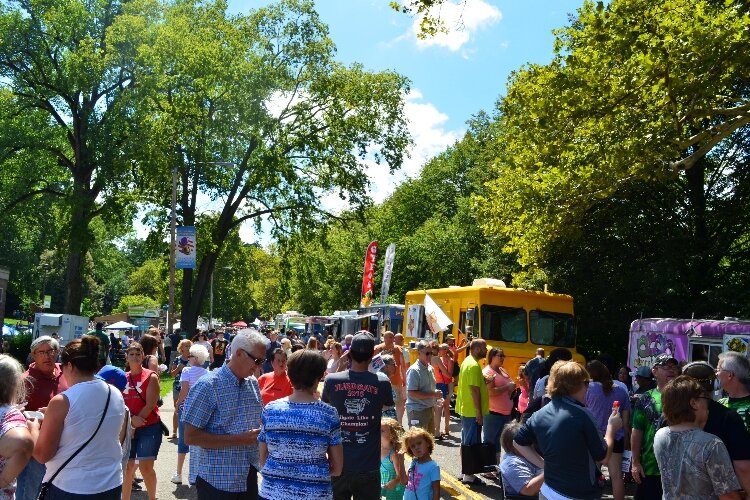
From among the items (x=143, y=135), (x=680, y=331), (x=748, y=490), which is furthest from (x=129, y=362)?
(x=143, y=135)

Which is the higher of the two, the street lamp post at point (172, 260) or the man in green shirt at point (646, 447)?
the street lamp post at point (172, 260)

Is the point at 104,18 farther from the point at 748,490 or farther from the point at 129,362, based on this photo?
the point at 748,490

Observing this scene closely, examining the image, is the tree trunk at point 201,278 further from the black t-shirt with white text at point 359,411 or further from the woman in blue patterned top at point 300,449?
the woman in blue patterned top at point 300,449

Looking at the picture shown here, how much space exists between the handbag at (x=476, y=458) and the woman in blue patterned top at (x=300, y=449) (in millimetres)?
6170

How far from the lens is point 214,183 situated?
39094 mm

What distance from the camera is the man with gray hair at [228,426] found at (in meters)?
5.41

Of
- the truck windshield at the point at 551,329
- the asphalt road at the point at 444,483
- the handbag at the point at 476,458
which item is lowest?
the asphalt road at the point at 444,483

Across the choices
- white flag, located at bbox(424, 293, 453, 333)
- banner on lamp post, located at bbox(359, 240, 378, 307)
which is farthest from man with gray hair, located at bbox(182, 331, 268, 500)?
banner on lamp post, located at bbox(359, 240, 378, 307)

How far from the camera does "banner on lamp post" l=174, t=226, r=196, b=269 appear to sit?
102 feet

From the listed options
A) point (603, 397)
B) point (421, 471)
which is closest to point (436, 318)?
point (603, 397)

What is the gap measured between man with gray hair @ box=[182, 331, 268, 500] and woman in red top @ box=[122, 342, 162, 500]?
136 inches

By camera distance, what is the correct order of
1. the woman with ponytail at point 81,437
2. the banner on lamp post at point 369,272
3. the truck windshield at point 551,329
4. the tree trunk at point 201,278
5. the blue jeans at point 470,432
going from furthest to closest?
Answer: the banner on lamp post at point 369,272 → the tree trunk at point 201,278 → the truck windshield at point 551,329 → the blue jeans at point 470,432 → the woman with ponytail at point 81,437

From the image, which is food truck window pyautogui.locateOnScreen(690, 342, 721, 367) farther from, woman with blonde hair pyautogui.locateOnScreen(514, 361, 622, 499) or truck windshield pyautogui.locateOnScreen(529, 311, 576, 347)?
woman with blonde hair pyautogui.locateOnScreen(514, 361, 622, 499)

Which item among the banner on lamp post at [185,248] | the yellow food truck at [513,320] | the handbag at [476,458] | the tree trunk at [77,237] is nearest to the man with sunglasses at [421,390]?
the handbag at [476,458]
